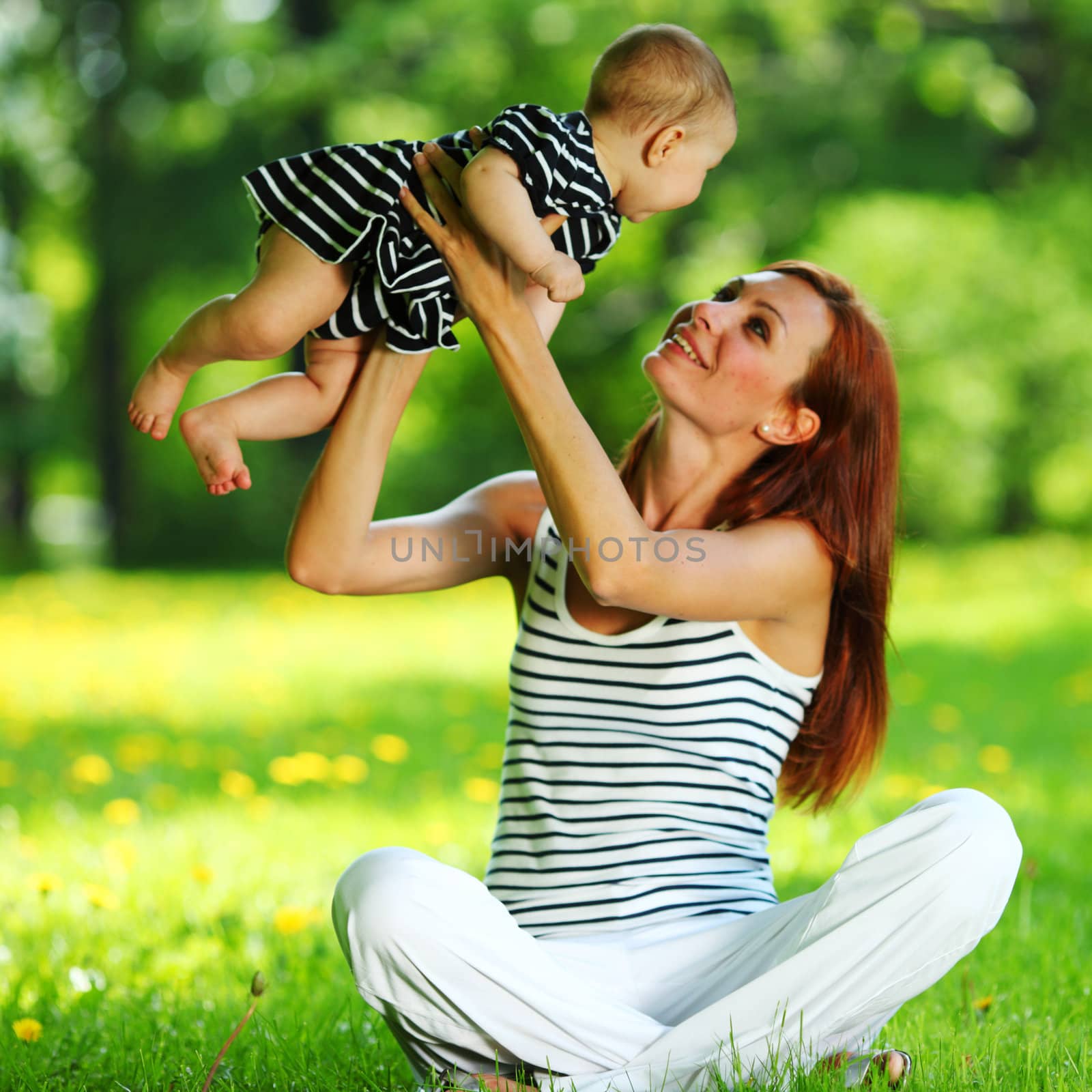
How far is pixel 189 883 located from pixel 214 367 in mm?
20231

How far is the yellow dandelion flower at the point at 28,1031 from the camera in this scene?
2.35 metres

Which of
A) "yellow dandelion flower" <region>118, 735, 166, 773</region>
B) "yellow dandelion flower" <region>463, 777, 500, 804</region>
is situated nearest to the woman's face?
"yellow dandelion flower" <region>463, 777, 500, 804</region>

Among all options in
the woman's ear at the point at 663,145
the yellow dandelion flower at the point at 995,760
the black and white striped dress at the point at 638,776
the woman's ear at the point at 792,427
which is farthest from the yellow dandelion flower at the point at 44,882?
the yellow dandelion flower at the point at 995,760

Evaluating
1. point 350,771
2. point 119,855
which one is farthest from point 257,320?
point 350,771

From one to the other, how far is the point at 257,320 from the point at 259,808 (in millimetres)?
2433

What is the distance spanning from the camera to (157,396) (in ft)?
7.57

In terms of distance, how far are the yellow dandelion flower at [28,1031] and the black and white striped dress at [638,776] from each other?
0.82 m

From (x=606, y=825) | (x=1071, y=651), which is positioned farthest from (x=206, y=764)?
(x=1071, y=651)

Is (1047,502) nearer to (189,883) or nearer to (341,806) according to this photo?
(341,806)

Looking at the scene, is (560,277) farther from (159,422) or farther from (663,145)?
(159,422)

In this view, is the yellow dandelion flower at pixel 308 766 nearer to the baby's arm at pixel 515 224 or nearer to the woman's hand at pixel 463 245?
the woman's hand at pixel 463 245

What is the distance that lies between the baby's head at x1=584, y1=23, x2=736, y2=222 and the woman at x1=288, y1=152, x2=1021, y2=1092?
0.27 m

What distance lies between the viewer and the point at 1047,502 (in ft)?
41.8

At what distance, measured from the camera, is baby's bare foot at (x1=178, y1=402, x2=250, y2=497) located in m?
2.26
